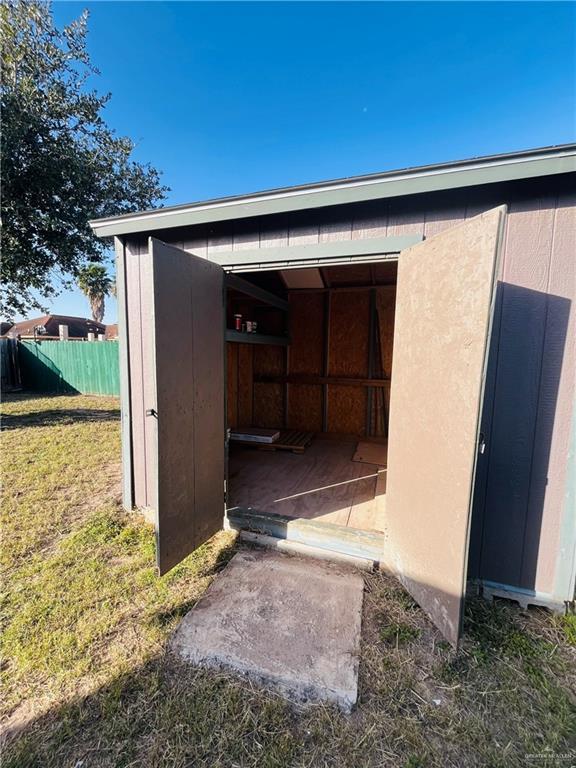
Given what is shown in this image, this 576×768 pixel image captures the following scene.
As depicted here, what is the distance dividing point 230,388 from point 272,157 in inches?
209

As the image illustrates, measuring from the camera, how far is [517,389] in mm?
1771

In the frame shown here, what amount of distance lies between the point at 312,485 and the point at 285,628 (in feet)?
5.14

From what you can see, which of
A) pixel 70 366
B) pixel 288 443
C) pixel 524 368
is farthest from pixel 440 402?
pixel 70 366

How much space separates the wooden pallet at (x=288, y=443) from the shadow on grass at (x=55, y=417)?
12.3 ft

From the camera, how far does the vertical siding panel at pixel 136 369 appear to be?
8.49 ft

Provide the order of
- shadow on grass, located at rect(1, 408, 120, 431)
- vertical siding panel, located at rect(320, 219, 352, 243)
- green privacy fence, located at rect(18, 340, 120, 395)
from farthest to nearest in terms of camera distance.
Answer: green privacy fence, located at rect(18, 340, 120, 395) < shadow on grass, located at rect(1, 408, 120, 431) < vertical siding panel, located at rect(320, 219, 352, 243)

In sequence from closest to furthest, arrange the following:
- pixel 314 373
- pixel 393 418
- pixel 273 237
A: pixel 393 418 → pixel 273 237 → pixel 314 373

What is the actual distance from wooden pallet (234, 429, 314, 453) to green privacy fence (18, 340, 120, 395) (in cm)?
671

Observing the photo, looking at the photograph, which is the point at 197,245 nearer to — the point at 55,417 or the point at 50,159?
the point at 50,159

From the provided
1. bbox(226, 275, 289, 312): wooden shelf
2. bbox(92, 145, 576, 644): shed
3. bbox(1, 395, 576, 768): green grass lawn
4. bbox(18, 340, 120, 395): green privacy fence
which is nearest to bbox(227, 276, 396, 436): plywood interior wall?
bbox(226, 275, 289, 312): wooden shelf


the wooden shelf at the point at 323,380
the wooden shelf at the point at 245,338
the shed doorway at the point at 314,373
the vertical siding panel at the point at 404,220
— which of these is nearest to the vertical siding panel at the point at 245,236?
the wooden shelf at the point at 245,338

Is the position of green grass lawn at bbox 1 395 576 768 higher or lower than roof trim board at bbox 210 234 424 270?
lower

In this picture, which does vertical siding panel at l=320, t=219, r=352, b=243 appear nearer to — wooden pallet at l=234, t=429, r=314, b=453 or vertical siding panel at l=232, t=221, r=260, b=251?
vertical siding panel at l=232, t=221, r=260, b=251

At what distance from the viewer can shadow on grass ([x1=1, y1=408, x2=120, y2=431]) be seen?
5.94 metres
